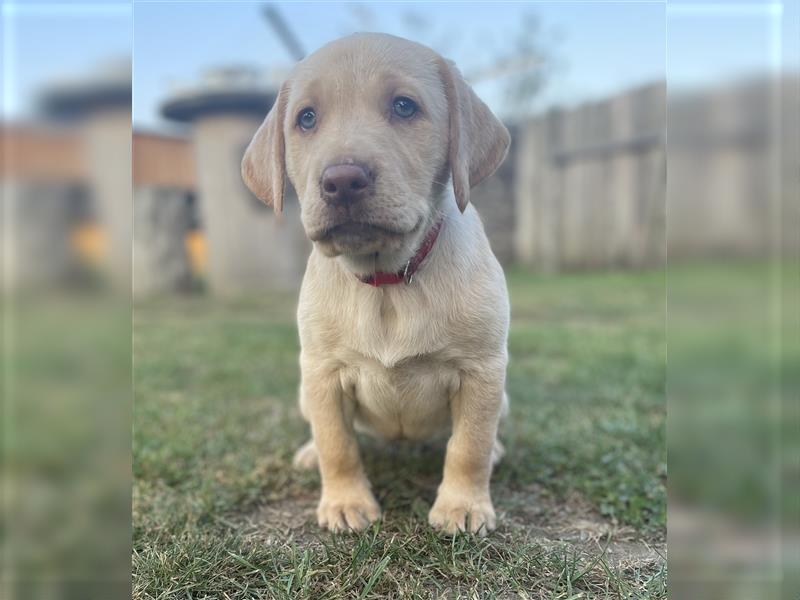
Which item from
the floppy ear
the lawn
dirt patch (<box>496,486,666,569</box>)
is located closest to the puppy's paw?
the lawn

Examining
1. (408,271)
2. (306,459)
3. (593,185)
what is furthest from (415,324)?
(593,185)

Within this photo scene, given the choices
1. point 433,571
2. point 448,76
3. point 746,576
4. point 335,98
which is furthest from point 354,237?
point 746,576

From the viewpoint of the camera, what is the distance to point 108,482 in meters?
1.05

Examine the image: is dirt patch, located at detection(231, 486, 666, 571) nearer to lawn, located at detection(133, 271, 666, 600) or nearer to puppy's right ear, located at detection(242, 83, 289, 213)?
lawn, located at detection(133, 271, 666, 600)

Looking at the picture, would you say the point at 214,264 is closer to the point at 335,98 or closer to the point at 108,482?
the point at 335,98

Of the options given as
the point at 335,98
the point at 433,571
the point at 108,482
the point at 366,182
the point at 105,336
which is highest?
the point at 335,98

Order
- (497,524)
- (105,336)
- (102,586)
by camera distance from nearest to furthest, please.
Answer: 1. (105,336)
2. (102,586)
3. (497,524)

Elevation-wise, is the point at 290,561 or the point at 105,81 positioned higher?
the point at 105,81

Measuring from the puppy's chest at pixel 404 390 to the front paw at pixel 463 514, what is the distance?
0.91 feet

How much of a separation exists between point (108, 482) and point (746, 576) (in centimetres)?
109

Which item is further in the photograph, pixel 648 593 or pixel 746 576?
pixel 648 593

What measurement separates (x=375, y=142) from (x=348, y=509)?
121 cm

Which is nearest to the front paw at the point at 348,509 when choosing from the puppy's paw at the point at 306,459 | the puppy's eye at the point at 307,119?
the puppy's paw at the point at 306,459

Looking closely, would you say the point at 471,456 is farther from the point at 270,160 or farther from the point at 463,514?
the point at 270,160
